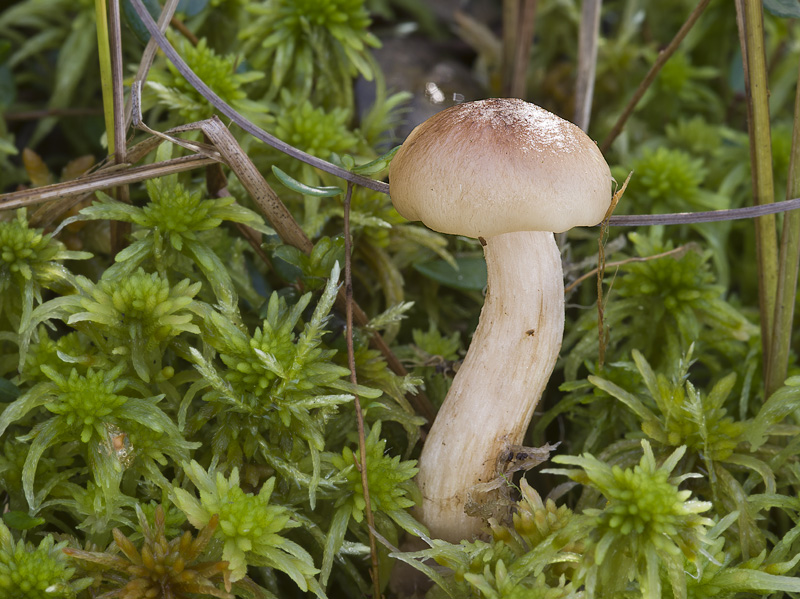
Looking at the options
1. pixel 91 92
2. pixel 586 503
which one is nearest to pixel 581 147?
pixel 586 503

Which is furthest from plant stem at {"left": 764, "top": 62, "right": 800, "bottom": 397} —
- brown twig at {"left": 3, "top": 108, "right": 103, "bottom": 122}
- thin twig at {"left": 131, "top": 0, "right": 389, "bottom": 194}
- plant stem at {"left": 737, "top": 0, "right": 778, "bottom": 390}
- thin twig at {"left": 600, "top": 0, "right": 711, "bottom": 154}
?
brown twig at {"left": 3, "top": 108, "right": 103, "bottom": 122}

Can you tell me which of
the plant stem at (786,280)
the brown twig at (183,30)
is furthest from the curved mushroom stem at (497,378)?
the brown twig at (183,30)

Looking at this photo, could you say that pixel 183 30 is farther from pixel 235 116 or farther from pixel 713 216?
pixel 713 216

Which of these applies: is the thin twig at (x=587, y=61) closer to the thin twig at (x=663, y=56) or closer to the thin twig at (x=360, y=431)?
the thin twig at (x=663, y=56)

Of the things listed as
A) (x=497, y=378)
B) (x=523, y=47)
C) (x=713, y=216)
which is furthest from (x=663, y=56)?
(x=497, y=378)

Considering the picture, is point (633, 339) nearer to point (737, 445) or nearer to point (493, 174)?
point (737, 445)
